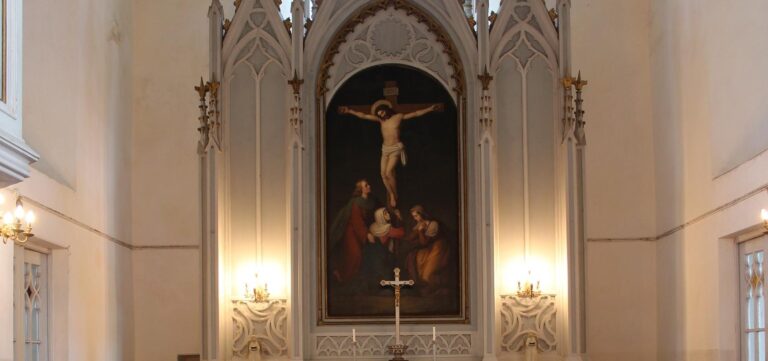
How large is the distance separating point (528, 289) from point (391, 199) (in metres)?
1.87

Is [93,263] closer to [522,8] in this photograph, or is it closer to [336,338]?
[336,338]

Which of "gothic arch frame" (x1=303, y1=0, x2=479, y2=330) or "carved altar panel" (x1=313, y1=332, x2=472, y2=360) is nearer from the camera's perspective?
"carved altar panel" (x1=313, y1=332, x2=472, y2=360)

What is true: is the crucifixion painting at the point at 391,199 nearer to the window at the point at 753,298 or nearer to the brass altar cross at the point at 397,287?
the brass altar cross at the point at 397,287

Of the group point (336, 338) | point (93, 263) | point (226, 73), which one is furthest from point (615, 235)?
point (93, 263)

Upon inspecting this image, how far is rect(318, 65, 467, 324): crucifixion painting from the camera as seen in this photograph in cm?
1438

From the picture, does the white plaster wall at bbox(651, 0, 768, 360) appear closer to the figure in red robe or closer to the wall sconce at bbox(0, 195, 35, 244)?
the figure in red robe

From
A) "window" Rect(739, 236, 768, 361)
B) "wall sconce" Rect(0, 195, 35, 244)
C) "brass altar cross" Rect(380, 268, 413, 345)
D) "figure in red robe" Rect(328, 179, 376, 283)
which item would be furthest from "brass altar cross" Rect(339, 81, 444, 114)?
"wall sconce" Rect(0, 195, 35, 244)

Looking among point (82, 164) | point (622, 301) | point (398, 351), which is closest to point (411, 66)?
point (398, 351)

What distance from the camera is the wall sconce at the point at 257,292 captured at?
1403 cm

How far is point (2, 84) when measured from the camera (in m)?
9.34

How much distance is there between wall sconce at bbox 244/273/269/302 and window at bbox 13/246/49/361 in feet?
7.32

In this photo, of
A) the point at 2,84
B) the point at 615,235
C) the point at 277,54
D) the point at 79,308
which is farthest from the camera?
the point at 615,235

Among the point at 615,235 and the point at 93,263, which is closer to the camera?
the point at 93,263

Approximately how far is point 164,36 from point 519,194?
5.39 meters
